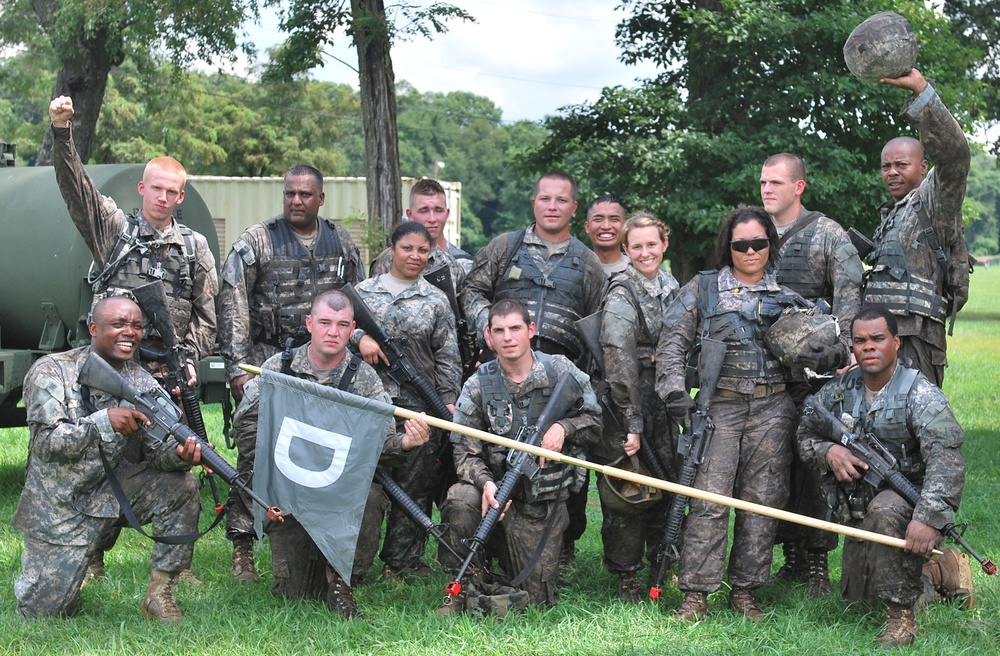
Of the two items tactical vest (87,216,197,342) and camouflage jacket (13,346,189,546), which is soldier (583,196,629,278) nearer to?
tactical vest (87,216,197,342)

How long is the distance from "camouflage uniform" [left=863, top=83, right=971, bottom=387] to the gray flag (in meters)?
2.76

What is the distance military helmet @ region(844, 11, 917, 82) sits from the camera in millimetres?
5309

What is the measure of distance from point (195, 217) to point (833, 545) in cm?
538

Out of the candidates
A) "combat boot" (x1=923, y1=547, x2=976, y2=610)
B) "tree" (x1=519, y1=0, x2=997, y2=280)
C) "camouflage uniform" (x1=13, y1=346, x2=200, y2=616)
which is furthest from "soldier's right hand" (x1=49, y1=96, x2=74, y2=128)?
"tree" (x1=519, y1=0, x2=997, y2=280)

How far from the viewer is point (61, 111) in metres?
5.57

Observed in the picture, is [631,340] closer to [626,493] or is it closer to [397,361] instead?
[626,493]

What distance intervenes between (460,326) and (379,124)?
210 inches

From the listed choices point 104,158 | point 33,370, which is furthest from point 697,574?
point 104,158

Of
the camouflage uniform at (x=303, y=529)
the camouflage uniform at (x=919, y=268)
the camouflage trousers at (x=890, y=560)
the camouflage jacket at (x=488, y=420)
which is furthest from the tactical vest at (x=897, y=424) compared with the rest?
the camouflage uniform at (x=303, y=529)

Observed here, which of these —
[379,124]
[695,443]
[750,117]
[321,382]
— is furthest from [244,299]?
[750,117]

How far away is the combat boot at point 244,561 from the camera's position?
6160 millimetres

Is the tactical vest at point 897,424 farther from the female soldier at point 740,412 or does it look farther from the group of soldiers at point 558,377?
the female soldier at point 740,412

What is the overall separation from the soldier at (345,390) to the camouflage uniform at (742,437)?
143 cm

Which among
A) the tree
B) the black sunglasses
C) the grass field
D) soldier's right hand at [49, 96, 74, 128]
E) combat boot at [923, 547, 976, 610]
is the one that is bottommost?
the grass field
